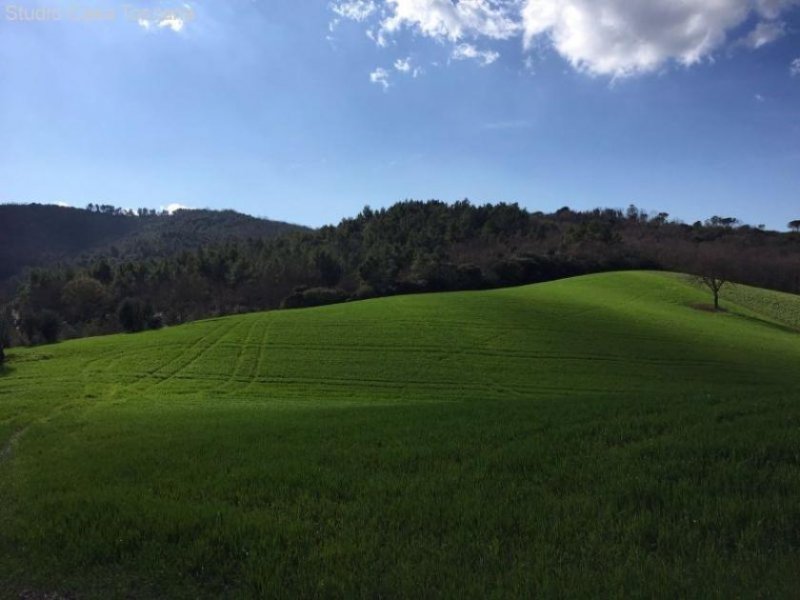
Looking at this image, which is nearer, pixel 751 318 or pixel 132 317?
pixel 751 318

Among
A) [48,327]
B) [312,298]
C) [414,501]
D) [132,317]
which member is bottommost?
[48,327]

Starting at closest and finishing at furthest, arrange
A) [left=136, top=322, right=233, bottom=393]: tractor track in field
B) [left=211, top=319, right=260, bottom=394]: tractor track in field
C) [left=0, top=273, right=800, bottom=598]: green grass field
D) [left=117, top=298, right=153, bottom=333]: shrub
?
[left=0, top=273, right=800, bottom=598]: green grass field, [left=211, top=319, right=260, bottom=394]: tractor track in field, [left=136, top=322, right=233, bottom=393]: tractor track in field, [left=117, top=298, right=153, bottom=333]: shrub

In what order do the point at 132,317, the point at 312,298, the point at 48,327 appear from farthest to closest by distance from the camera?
the point at 312,298 → the point at 132,317 → the point at 48,327

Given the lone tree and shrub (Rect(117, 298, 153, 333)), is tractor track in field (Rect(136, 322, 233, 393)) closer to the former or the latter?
shrub (Rect(117, 298, 153, 333))

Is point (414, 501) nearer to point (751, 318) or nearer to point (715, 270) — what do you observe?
point (751, 318)

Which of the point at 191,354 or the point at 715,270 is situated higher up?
the point at 715,270

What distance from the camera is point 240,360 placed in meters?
41.2

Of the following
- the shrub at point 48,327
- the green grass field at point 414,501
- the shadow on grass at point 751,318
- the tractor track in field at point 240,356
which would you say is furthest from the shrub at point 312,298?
the green grass field at point 414,501

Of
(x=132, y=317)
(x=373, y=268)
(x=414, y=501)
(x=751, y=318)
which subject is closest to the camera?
(x=414, y=501)

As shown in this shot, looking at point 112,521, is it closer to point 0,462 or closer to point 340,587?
point 340,587

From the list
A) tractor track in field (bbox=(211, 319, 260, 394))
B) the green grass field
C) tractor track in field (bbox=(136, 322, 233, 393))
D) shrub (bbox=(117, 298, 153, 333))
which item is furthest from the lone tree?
shrub (bbox=(117, 298, 153, 333))

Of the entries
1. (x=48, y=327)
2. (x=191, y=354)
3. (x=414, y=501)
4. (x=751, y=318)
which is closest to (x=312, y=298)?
(x=48, y=327)

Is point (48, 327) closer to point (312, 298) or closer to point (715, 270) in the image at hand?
point (312, 298)

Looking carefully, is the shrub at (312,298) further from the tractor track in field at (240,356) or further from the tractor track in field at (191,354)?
the tractor track in field at (191,354)
